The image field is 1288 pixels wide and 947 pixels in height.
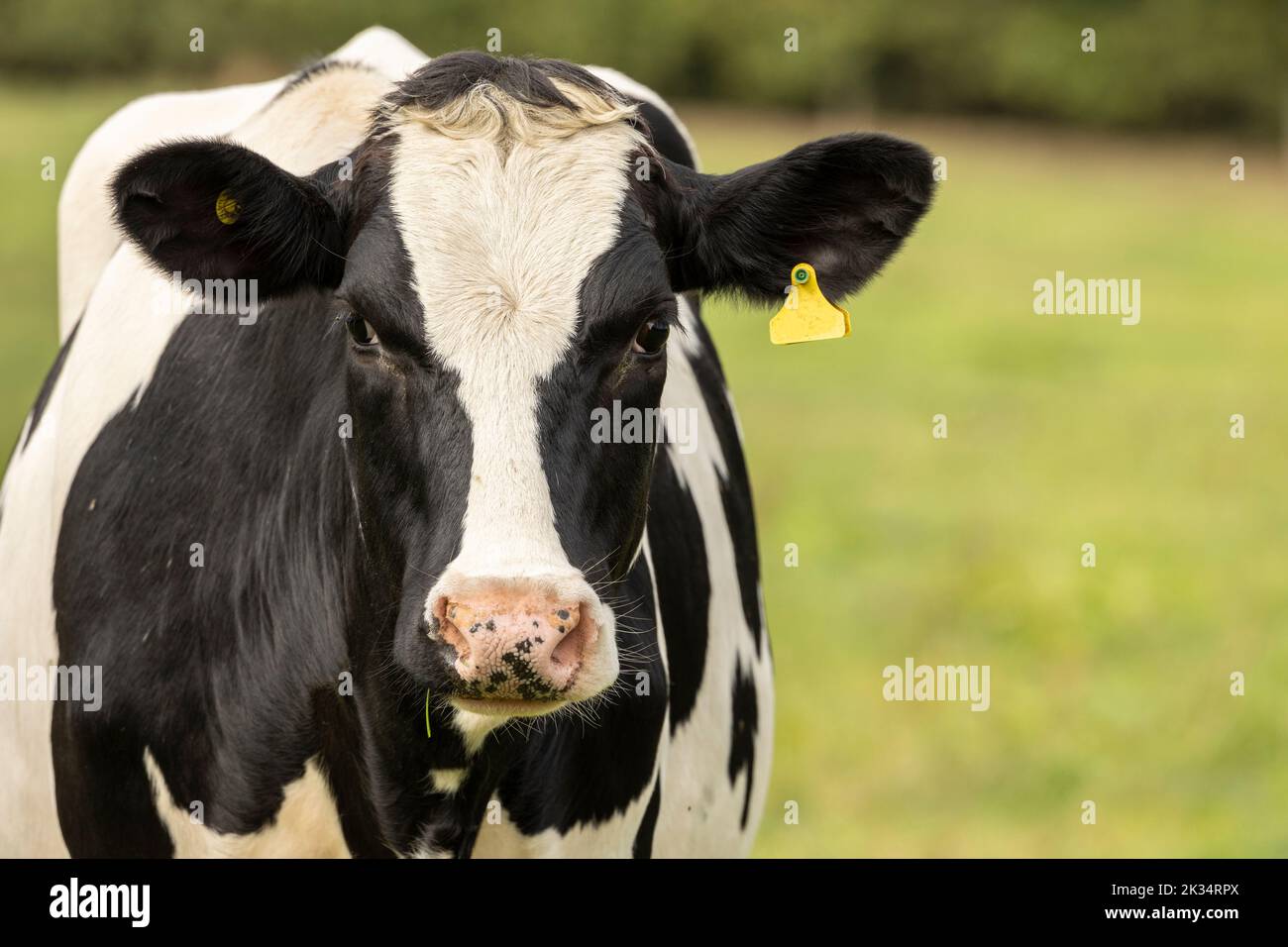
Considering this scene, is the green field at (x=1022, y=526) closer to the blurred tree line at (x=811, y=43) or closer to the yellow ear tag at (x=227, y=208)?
the yellow ear tag at (x=227, y=208)

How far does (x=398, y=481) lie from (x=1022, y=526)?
10.1 metres

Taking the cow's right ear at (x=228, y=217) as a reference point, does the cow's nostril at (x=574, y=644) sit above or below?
below

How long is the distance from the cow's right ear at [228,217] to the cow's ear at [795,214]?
692 millimetres

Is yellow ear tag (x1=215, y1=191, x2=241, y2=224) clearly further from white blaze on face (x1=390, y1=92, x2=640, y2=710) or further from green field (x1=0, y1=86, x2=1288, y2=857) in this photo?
green field (x1=0, y1=86, x2=1288, y2=857)

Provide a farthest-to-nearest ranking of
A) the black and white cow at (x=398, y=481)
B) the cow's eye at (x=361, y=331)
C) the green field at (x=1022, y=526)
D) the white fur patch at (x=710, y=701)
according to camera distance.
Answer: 1. the green field at (x=1022, y=526)
2. the white fur patch at (x=710, y=701)
3. the cow's eye at (x=361, y=331)
4. the black and white cow at (x=398, y=481)

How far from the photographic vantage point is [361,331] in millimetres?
3588

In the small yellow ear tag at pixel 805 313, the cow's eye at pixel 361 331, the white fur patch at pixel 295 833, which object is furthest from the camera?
the small yellow ear tag at pixel 805 313

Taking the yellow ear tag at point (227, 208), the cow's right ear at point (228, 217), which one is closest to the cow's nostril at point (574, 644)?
the cow's right ear at point (228, 217)

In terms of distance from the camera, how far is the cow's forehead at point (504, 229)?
343 centimetres

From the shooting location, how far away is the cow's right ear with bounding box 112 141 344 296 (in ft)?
12.1

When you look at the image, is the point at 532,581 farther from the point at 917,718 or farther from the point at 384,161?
the point at 917,718

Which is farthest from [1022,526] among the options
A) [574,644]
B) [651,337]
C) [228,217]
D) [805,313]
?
[574,644]

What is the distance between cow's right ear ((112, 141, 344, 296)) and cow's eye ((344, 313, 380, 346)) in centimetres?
26

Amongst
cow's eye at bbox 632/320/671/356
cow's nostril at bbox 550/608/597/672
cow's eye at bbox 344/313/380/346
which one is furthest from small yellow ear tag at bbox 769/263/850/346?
cow's nostril at bbox 550/608/597/672
